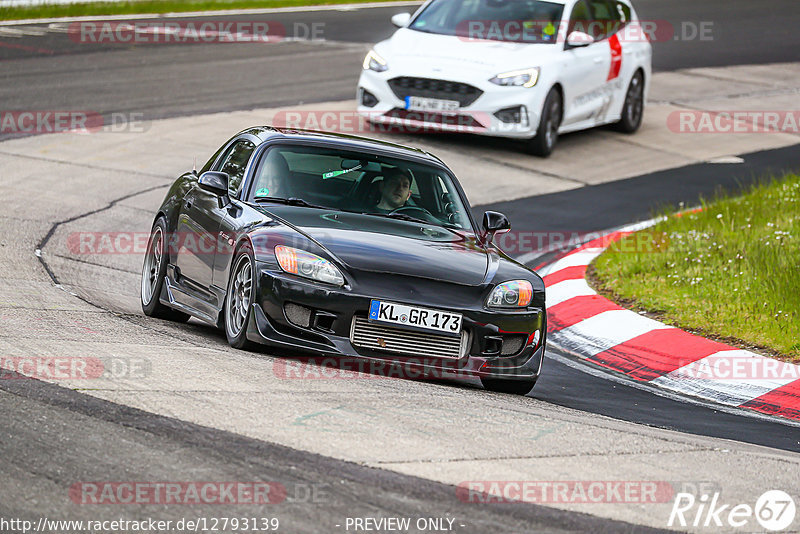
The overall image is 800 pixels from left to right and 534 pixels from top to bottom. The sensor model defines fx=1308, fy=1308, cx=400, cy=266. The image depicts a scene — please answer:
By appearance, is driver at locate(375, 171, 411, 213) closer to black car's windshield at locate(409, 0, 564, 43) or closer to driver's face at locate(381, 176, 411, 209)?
driver's face at locate(381, 176, 411, 209)

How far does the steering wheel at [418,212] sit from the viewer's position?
8406 millimetres

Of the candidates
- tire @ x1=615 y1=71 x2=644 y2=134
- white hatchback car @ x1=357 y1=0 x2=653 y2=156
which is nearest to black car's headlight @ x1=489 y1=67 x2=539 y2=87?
white hatchback car @ x1=357 y1=0 x2=653 y2=156

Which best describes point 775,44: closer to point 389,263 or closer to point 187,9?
point 187,9

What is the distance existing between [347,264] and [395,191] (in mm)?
→ 1354

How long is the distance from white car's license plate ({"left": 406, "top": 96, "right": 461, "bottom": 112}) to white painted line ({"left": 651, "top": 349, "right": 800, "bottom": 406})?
7331mm

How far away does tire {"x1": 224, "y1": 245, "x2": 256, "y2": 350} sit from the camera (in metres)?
7.34

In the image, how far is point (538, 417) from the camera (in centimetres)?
644

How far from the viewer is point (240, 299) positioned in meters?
7.53

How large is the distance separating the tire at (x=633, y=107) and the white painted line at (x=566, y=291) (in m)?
7.49

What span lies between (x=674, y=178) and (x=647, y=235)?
3990 millimetres
